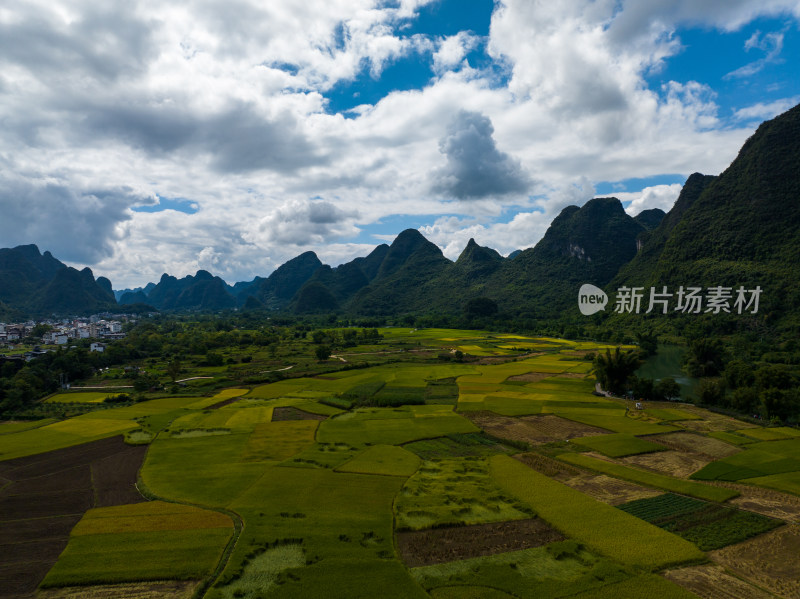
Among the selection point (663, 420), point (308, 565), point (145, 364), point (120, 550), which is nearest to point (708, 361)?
point (663, 420)

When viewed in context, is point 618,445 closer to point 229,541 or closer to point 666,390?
point 666,390

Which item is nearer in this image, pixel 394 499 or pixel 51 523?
pixel 51 523

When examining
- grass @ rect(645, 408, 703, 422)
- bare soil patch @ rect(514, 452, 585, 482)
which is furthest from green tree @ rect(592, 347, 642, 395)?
bare soil patch @ rect(514, 452, 585, 482)

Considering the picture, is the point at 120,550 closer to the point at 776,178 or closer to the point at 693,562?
the point at 693,562

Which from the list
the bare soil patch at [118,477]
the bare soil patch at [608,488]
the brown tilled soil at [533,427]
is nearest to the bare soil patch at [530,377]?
the brown tilled soil at [533,427]

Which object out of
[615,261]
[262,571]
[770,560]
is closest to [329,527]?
[262,571]

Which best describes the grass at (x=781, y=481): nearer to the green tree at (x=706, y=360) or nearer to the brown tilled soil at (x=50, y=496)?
the brown tilled soil at (x=50, y=496)
